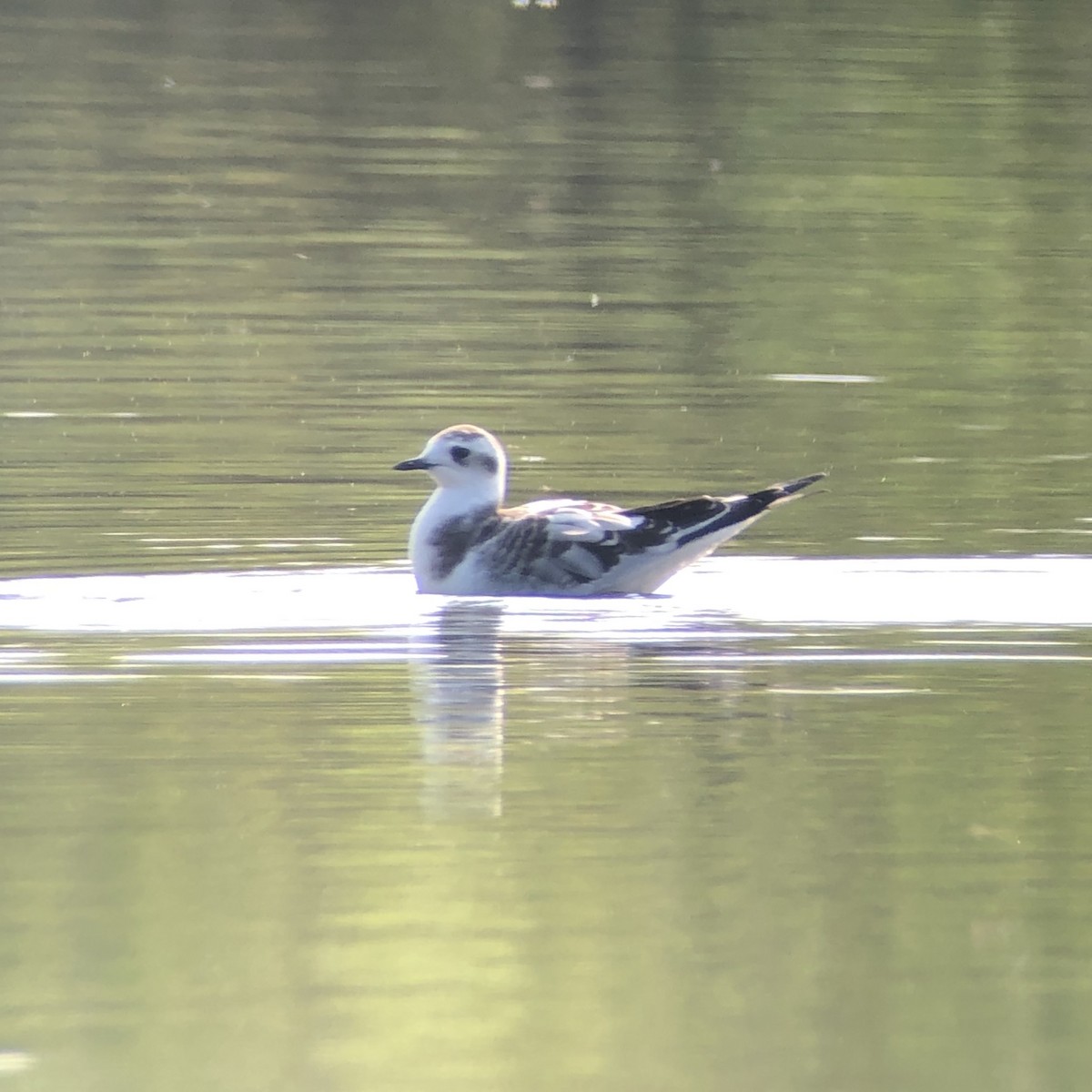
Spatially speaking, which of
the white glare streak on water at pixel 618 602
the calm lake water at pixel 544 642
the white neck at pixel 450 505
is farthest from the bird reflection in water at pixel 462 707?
the white neck at pixel 450 505

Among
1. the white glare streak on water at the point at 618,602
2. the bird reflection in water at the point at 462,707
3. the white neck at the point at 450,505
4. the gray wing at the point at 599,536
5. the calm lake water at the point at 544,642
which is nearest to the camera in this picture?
the calm lake water at the point at 544,642

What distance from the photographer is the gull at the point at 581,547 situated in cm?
1170

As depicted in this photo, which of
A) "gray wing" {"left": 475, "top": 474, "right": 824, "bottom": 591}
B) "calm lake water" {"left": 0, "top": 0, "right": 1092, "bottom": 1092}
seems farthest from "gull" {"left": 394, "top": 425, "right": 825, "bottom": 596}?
"calm lake water" {"left": 0, "top": 0, "right": 1092, "bottom": 1092}

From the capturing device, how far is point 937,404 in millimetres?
16094

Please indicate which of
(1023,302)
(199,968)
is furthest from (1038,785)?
(1023,302)

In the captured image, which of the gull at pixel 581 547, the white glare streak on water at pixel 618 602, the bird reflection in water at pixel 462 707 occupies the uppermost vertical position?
the gull at pixel 581 547

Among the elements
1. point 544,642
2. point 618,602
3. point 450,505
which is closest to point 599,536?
point 618,602

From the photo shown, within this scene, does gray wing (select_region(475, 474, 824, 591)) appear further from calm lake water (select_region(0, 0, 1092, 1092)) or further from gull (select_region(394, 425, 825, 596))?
calm lake water (select_region(0, 0, 1092, 1092))

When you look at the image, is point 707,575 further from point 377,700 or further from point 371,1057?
point 371,1057

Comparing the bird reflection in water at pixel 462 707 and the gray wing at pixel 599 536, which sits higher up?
the gray wing at pixel 599 536

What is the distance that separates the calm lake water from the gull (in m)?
0.13

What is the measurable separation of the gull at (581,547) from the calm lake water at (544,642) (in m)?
0.13

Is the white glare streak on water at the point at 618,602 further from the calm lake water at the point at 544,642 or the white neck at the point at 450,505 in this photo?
the white neck at the point at 450,505

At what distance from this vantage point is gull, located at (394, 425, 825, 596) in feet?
38.4
